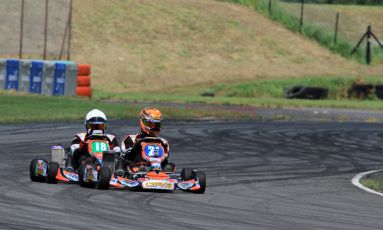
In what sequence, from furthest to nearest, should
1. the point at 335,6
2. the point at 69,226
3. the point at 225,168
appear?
the point at 335,6, the point at 225,168, the point at 69,226

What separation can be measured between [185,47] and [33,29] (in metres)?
8.37

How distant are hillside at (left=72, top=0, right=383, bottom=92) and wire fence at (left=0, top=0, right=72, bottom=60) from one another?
1.21 meters

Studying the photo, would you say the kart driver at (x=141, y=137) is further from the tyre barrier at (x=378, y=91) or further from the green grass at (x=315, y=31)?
the green grass at (x=315, y=31)

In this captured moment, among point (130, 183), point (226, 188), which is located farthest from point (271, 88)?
point (130, 183)

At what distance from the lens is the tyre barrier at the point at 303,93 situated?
45.8m

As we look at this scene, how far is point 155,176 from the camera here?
15664 mm

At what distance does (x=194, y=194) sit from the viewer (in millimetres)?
15398

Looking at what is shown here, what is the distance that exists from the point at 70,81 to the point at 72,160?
80.8ft

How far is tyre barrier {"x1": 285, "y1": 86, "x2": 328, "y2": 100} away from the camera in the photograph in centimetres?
4582

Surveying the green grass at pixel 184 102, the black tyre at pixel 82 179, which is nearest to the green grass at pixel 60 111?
the green grass at pixel 184 102

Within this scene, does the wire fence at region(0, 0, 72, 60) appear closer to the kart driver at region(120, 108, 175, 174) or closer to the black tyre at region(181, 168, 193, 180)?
the kart driver at region(120, 108, 175, 174)

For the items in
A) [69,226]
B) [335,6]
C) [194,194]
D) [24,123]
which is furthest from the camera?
[335,6]

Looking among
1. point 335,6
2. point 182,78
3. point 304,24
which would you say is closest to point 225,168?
point 182,78

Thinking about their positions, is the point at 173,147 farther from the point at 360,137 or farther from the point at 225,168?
the point at 360,137
